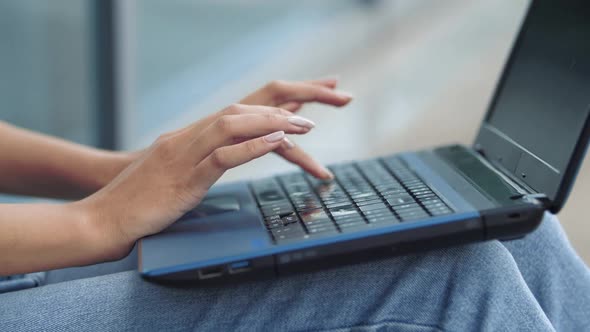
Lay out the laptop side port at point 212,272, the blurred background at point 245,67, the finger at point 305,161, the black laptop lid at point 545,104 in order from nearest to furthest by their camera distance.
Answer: the laptop side port at point 212,272 < the black laptop lid at point 545,104 < the finger at point 305,161 < the blurred background at point 245,67

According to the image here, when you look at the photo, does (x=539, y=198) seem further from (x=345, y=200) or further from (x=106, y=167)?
(x=106, y=167)

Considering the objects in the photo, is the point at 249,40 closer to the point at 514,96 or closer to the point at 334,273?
the point at 514,96

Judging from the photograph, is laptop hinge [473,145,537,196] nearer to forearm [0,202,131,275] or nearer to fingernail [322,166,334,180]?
fingernail [322,166,334,180]

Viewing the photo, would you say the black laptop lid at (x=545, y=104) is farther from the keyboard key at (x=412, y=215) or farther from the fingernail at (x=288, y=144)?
the fingernail at (x=288, y=144)

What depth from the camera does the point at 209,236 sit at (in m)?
0.72

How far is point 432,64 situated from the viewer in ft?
10.8

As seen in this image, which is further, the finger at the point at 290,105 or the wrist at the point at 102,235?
the finger at the point at 290,105

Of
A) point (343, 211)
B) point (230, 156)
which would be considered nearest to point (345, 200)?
point (343, 211)

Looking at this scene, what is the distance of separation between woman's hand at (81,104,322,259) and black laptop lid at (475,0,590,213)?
289 millimetres

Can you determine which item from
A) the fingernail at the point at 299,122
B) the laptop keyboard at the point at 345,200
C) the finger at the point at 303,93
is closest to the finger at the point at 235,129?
the fingernail at the point at 299,122

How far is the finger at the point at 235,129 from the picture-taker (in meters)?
0.73

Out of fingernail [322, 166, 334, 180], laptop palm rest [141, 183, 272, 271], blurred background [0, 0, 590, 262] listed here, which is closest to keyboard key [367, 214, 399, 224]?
laptop palm rest [141, 183, 272, 271]

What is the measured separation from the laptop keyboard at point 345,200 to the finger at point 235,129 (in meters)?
0.10

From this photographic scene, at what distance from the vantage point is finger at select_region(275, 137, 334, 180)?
0.89 meters
